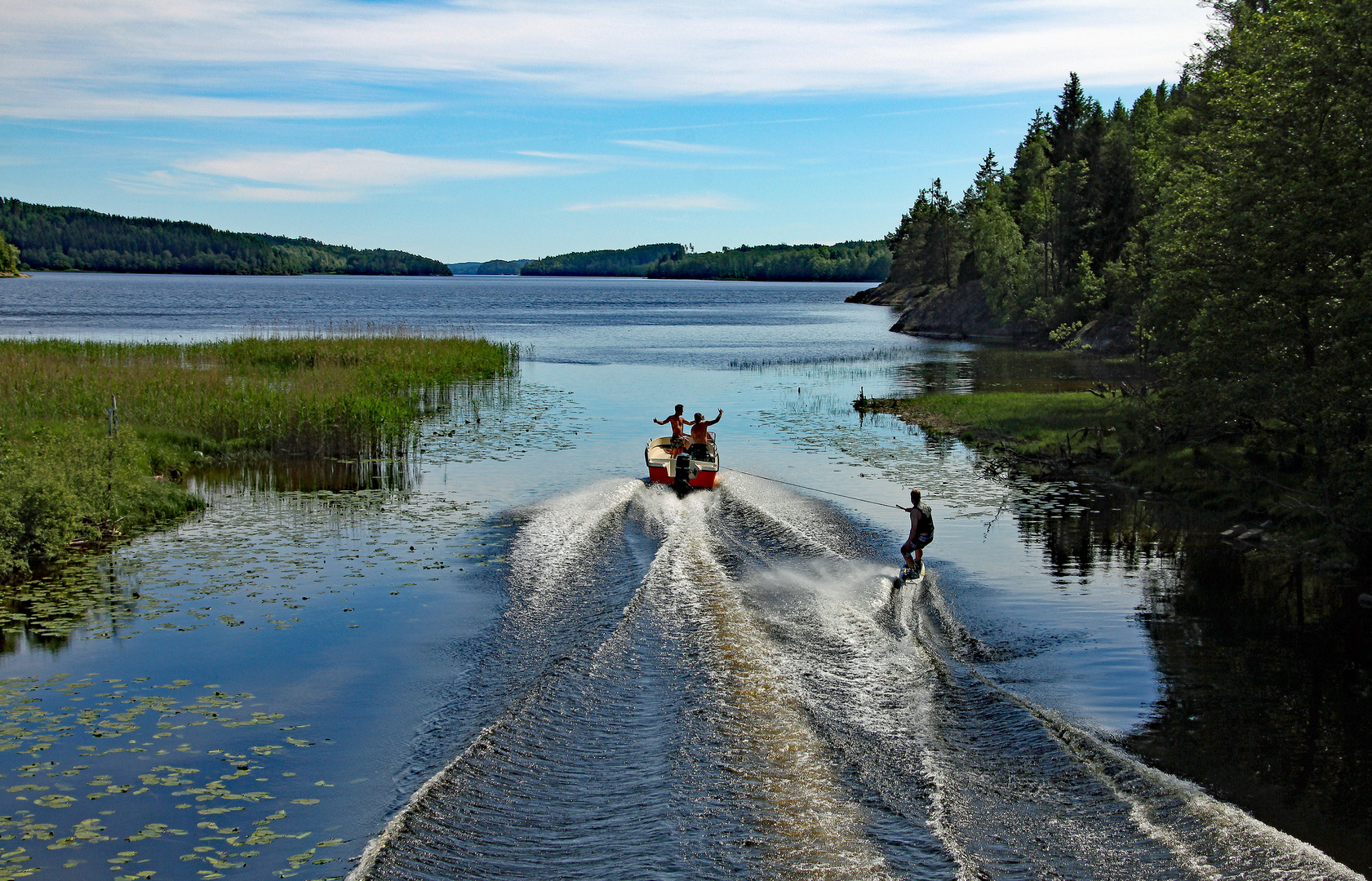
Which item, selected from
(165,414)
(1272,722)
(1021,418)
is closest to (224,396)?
(165,414)

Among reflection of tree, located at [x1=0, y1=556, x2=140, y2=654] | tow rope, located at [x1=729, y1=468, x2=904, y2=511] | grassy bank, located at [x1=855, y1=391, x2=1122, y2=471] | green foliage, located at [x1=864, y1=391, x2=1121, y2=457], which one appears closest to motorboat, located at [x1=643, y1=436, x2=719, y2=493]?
tow rope, located at [x1=729, y1=468, x2=904, y2=511]

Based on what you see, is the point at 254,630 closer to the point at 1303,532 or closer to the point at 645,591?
the point at 645,591

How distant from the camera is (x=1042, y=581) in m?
18.5

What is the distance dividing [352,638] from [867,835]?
29.9 feet

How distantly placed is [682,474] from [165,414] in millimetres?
16900

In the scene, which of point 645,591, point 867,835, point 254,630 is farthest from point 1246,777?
point 254,630

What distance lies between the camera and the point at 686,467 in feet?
83.8

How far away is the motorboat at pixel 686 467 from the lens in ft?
→ 83.8

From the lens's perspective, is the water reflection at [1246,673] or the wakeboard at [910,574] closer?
the water reflection at [1246,673]

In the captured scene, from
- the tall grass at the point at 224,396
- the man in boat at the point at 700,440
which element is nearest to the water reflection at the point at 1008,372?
the man in boat at the point at 700,440

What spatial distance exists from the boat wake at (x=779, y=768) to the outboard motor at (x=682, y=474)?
8415 millimetres

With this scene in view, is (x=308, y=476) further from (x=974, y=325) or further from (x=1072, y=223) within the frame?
(x=974, y=325)

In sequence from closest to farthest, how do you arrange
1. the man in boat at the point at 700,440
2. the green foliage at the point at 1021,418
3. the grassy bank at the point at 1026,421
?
1. the man in boat at the point at 700,440
2. the grassy bank at the point at 1026,421
3. the green foliage at the point at 1021,418

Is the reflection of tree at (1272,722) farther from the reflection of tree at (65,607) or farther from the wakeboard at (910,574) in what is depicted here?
the reflection of tree at (65,607)
